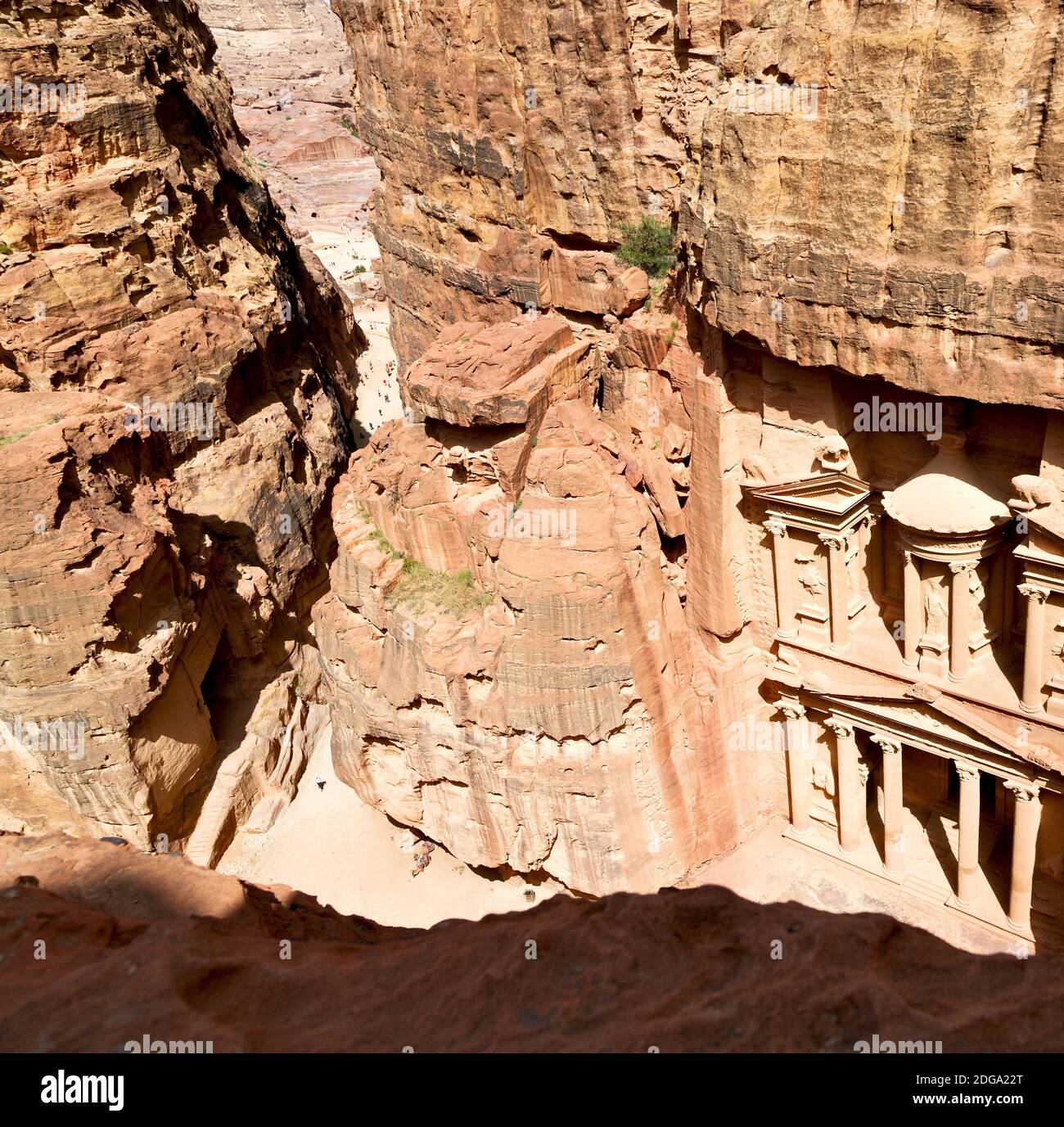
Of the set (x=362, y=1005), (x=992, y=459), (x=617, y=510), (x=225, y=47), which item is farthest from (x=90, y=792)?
(x=225, y=47)

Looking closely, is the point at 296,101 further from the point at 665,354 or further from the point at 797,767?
the point at 797,767

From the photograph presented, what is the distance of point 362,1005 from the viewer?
4062 millimetres

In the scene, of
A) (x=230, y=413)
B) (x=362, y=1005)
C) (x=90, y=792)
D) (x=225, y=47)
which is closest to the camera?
(x=362, y=1005)

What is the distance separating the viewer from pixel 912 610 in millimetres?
14953

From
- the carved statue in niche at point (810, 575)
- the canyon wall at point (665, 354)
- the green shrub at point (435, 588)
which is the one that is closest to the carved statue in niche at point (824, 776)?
the canyon wall at point (665, 354)

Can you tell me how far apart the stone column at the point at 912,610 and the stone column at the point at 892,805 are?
5.43ft

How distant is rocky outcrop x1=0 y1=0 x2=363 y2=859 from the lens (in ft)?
49.5

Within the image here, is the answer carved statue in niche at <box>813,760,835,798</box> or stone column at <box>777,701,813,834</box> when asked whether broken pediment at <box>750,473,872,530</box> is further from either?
carved statue in niche at <box>813,760,835,798</box>

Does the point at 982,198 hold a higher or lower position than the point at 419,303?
higher

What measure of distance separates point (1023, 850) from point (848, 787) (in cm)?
288

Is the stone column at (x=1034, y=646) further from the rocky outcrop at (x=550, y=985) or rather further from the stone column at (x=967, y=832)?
the rocky outcrop at (x=550, y=985)

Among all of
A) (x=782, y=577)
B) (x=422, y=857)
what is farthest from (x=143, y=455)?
(x=782, y=577)
